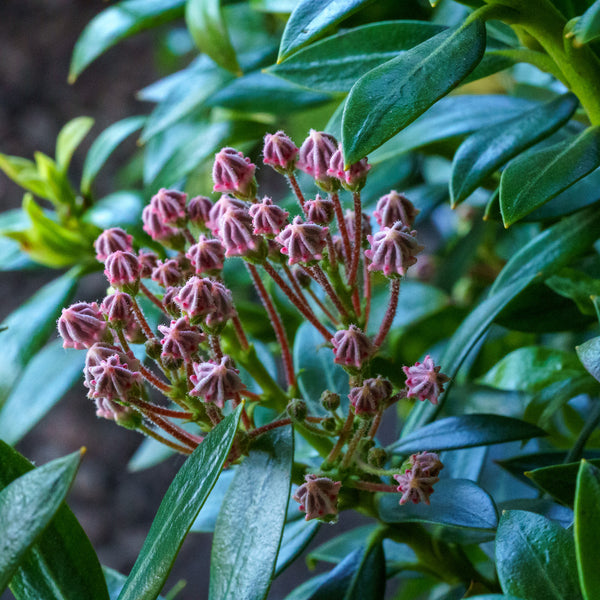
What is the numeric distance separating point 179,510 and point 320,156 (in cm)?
27

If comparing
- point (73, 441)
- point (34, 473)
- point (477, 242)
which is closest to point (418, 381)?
point (34, 473)

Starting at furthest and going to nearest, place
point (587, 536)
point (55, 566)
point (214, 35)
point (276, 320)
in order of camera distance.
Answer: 1. point (214, 35)
2. point (276, 320)
3. point (55, 566)
4. point (587, 536)

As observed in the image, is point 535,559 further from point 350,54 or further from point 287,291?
point 350,54

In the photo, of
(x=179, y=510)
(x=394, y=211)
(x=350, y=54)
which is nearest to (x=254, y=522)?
(x=179, y=510)

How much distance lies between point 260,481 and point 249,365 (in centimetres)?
13

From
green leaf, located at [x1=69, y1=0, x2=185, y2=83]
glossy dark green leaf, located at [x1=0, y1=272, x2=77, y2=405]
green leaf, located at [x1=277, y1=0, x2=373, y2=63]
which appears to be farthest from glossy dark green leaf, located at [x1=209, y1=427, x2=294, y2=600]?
green leaf, located at [x1=69, y1=0, x2=185, y2=83]

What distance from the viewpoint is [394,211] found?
0.58 metres

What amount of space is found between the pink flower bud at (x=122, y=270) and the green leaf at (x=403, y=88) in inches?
7.8

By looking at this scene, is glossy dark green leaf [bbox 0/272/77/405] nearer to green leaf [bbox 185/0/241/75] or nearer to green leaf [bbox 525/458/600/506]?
green leaf [bbox 185/0/241/75]

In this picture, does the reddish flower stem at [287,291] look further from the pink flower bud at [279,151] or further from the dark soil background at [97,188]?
the dark soil background at [97,188]

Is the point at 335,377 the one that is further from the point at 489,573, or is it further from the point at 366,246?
the point at 489,573

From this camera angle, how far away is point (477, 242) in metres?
0.95

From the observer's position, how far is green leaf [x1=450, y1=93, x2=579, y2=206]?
0.58 m

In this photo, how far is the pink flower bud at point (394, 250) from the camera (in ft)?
1.74
